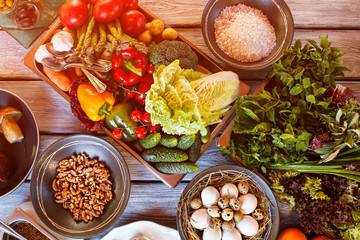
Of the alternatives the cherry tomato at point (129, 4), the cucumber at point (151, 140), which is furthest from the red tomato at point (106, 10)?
the cucumber at point (151, 140)

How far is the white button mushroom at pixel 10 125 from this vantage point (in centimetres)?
116

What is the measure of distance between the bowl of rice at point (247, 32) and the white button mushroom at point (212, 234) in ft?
2.04

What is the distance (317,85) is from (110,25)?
78 cm

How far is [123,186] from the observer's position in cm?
115

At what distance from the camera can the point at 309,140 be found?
3.28 ft

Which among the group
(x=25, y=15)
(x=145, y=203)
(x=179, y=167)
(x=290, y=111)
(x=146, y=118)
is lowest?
(x=145, y=203)

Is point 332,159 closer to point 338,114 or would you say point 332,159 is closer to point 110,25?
point 338,114

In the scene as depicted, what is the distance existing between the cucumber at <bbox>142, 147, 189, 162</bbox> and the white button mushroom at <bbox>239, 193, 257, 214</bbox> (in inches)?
10.2

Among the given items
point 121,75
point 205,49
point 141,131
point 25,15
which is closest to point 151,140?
point 141,131

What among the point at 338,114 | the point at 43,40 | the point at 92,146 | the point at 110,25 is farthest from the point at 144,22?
the point at 338,114

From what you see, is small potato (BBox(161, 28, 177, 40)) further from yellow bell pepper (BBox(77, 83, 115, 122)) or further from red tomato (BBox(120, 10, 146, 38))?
yellow bell pepper (BBox(77, 83, 115, 122))

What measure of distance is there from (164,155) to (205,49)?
52 cm

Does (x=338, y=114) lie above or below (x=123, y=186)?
above

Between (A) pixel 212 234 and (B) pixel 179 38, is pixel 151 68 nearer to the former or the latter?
(B) pixel 179 38
